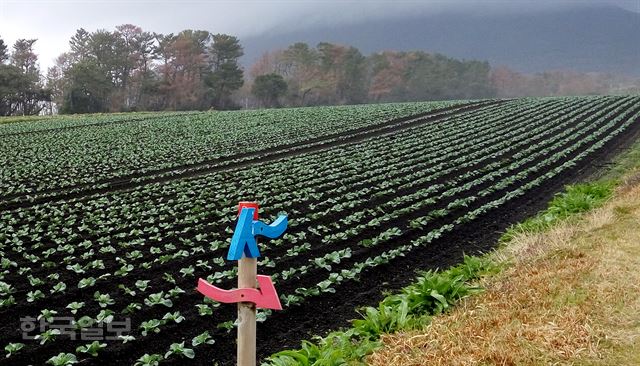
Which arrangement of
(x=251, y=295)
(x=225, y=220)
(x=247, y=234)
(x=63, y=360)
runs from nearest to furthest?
(x=247, y=234), (x=251, y=295), (x=63, y=360), (x=225, y=220)

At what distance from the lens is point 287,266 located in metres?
9.45

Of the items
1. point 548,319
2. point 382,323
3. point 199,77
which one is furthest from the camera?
point 199,77

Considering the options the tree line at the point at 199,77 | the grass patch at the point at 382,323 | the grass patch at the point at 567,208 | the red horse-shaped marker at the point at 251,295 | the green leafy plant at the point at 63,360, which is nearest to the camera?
the red horse-shaped marker at the point at 251,295

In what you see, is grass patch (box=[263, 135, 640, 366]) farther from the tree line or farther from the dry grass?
the tree line

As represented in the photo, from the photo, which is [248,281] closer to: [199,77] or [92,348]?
[92,348]

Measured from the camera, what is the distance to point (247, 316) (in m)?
3.75

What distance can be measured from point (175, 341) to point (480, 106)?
146 feet

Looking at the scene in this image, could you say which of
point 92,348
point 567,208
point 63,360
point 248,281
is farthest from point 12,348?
point 567,208

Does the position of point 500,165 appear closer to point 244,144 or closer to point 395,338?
point 244,144

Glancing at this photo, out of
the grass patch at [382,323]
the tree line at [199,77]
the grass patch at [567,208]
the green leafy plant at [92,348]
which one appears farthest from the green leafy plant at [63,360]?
the tree line at [199,77]

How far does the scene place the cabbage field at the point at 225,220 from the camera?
7008 mm

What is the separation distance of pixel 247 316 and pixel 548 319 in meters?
2.88

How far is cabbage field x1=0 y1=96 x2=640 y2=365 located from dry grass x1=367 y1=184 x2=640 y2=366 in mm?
2293

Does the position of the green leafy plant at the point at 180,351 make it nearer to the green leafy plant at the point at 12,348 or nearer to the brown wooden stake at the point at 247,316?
the green leafy plant at the point at 12,348
